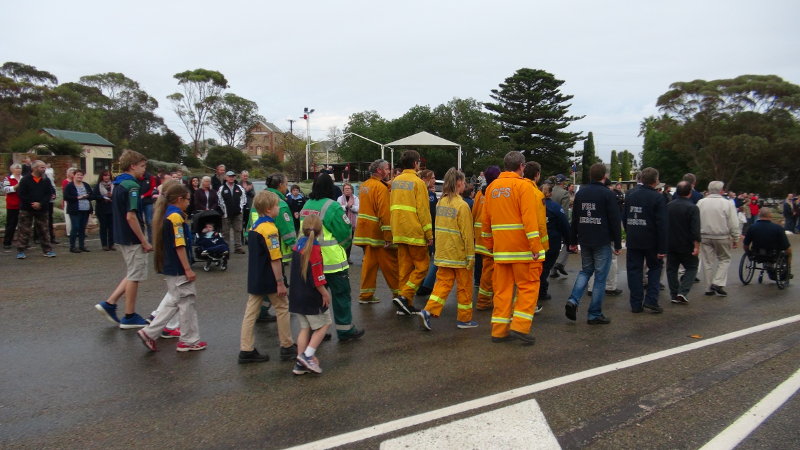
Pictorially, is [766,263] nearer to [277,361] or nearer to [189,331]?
[277,361]

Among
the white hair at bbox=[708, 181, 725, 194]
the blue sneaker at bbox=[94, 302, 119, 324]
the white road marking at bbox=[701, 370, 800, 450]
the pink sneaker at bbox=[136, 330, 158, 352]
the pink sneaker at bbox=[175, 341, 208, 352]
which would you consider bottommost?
the white road marking at bbox=[701, 370, 800, 450]

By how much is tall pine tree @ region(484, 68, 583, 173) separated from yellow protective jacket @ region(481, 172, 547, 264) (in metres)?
51.9

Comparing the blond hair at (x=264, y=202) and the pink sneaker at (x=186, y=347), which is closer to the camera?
the blond hair at (x=264, y=202)

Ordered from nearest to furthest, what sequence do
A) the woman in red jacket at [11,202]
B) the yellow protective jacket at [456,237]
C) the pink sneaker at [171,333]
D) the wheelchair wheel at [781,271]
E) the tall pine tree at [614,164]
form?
the pink sneaker at [171,333]
the yellow protective jacket at [456,237]
the wheelchair wheel at [781,271]
the woman in red jacket at [11,202]
the tall pine tree at [614,164]

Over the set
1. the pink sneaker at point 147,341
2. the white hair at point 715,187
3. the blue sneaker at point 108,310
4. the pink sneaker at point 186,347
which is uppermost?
the white hair at point 715,187

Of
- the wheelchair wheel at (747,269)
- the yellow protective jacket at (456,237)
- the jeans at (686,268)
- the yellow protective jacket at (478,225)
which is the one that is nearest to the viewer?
the yellow protective jacket at (456,237)

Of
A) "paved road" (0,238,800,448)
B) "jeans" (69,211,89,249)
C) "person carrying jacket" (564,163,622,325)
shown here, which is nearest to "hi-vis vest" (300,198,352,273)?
"paved road" (0,238,800,448)

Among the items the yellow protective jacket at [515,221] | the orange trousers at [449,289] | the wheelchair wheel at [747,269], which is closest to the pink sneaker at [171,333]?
the orange trousers at [449,289]

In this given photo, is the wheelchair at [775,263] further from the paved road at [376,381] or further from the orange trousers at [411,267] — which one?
the orange trousers at [411,267]

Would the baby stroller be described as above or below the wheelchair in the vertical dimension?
above

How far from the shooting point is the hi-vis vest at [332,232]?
549cm

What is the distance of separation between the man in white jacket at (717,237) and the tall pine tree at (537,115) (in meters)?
48.2

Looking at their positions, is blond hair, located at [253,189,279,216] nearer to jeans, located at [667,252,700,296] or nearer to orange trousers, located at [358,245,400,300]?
orange trousers, located at [358,245,400,300]

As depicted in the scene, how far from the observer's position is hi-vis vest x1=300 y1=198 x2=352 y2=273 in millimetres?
5488
